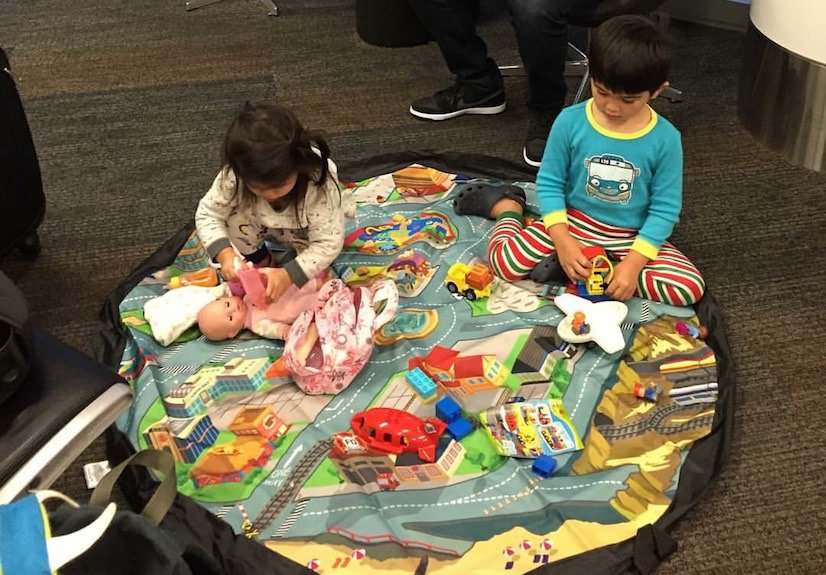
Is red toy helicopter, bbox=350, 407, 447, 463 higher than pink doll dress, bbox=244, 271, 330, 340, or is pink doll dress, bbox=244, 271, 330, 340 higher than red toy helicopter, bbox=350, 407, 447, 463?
pink doll dress, bbox=244, 271, 330, 340

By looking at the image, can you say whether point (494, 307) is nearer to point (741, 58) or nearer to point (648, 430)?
point (648, 430)

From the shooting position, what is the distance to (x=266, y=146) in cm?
136

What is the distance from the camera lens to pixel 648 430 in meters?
1.38

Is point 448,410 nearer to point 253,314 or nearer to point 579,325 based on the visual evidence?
point 579,325

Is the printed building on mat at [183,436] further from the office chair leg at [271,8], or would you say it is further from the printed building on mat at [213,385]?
the office chair leg at [271,8]

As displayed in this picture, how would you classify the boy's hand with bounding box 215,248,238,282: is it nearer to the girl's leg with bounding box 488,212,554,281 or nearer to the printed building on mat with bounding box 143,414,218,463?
the printed building on mat with bounding box 143,414,218,463

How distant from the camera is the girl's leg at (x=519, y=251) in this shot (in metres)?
1.66

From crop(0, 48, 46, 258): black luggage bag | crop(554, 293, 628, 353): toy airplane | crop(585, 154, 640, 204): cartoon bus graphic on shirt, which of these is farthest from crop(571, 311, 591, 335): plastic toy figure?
crop(0, 48, 46, 258): black luggage bag

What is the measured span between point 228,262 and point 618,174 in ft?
2.61

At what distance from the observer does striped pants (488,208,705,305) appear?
1.60 m

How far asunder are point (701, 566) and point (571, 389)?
0.38 m

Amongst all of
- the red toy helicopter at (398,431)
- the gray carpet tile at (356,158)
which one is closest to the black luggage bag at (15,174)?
the gray carpet tile at (356,158)

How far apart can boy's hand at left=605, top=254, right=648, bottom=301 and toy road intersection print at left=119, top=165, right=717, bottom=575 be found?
0.05m

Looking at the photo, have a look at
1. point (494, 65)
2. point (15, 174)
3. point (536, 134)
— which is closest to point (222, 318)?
point (15, 174)
